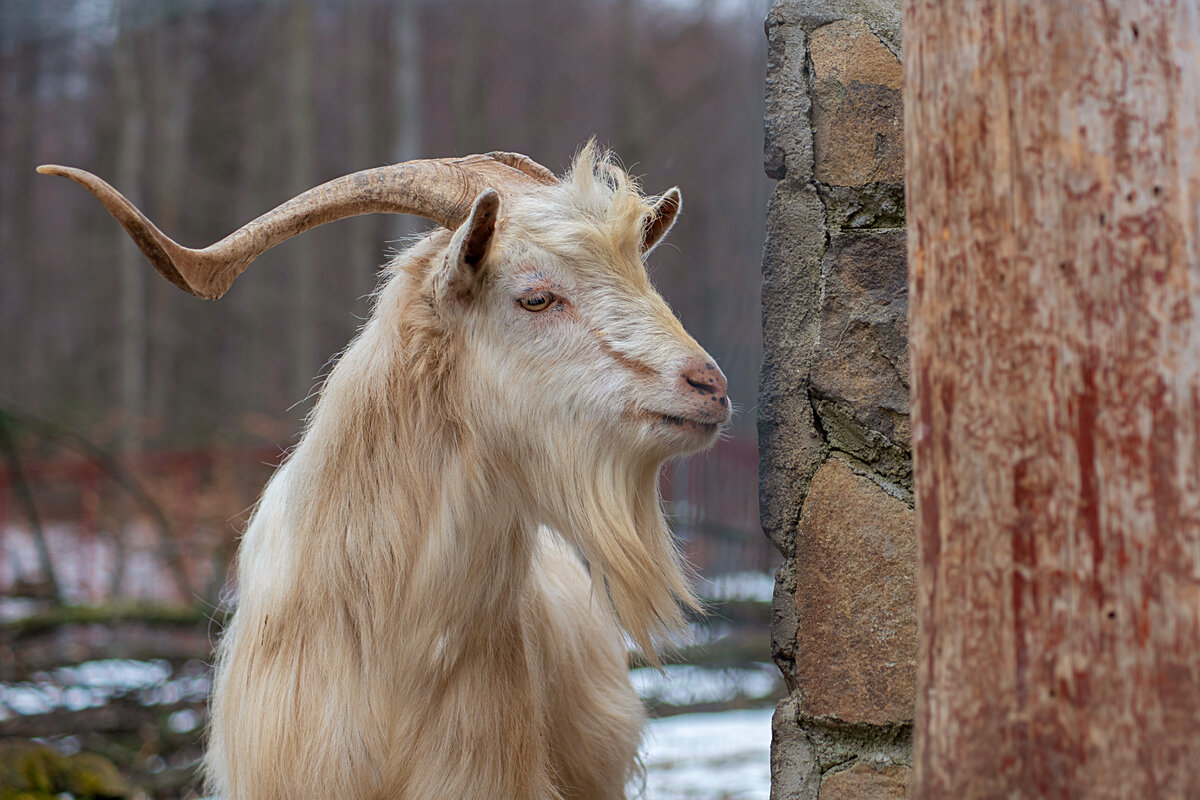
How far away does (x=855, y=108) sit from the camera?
243 cm

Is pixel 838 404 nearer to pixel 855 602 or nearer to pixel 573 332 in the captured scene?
pixel 855 602

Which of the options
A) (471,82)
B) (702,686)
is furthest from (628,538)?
(471,82)

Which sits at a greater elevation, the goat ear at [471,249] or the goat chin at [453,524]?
the goat ear at [471,249]

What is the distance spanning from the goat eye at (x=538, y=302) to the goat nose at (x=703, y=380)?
1.18 feet

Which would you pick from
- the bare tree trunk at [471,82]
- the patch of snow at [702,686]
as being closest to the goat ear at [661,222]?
the patch of snow at [702,686]

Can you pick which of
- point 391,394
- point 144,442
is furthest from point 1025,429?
point 144,442

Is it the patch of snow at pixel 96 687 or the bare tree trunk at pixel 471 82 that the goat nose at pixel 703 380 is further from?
the bare tree trunk at pixel 471 82

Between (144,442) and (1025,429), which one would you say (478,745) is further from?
(144,442)

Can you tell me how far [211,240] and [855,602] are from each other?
18019 mm

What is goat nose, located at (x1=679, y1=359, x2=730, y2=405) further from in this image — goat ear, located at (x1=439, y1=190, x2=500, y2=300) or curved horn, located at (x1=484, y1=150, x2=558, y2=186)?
curved horn, located at (x1=484, y1=150, x2=558, y2=186)

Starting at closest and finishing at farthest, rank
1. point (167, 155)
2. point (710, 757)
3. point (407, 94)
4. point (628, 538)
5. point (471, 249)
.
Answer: point (471, 249) < point (628, 538) < point (710, 757) < point (407, 94) < point (167, 155)

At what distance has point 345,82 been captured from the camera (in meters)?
18.7

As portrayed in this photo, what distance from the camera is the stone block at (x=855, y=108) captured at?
2408mm

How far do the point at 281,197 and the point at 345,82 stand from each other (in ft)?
8.42
